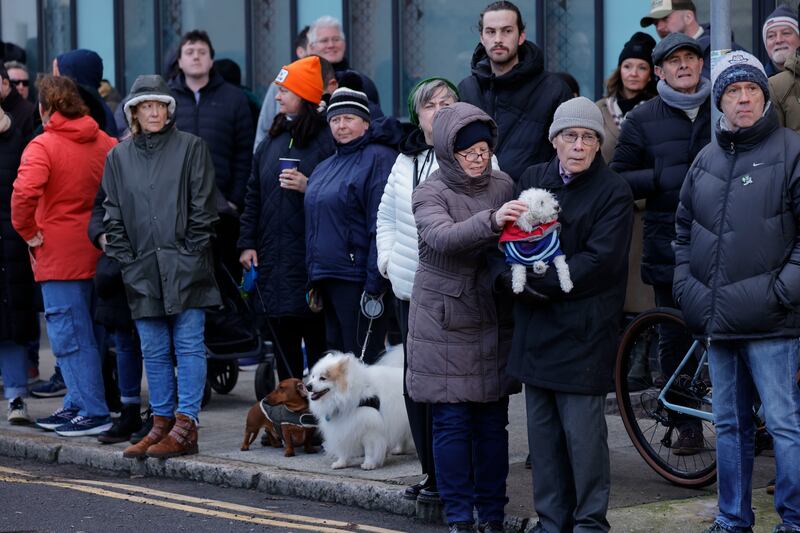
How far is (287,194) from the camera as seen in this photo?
9.13 metres

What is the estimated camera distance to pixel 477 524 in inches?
264

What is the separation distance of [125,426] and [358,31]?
6.39 m

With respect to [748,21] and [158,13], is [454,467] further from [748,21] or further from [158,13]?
[158,13]

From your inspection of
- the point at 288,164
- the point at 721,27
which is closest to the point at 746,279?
the point at 721,27

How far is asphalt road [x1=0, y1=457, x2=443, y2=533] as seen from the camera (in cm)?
710

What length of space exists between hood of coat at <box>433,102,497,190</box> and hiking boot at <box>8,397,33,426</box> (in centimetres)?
460

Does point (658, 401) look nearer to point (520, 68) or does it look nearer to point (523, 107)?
point (523, 107)

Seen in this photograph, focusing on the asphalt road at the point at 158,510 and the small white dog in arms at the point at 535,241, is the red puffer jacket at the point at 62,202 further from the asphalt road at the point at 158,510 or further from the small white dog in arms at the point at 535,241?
the small white dog in arms at the point at 535,241

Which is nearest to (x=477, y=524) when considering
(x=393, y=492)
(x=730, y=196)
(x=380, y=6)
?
(x=393, y=492)

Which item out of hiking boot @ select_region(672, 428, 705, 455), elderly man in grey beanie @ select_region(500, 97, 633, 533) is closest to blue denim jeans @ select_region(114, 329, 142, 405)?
hiking boot @ select_region(672, 428, 705, 455)

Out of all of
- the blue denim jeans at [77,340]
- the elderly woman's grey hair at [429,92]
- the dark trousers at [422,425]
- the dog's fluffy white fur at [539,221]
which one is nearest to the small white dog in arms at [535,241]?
the dog's fluffy white fur at [539,221]

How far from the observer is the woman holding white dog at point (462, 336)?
653 cm

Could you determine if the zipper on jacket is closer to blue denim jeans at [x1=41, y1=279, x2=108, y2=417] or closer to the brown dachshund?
the brown dachshund

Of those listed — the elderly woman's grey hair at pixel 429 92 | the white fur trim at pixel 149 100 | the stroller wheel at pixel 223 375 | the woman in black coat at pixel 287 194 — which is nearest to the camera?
the elderly woman's grey hair at pixel 429 92
